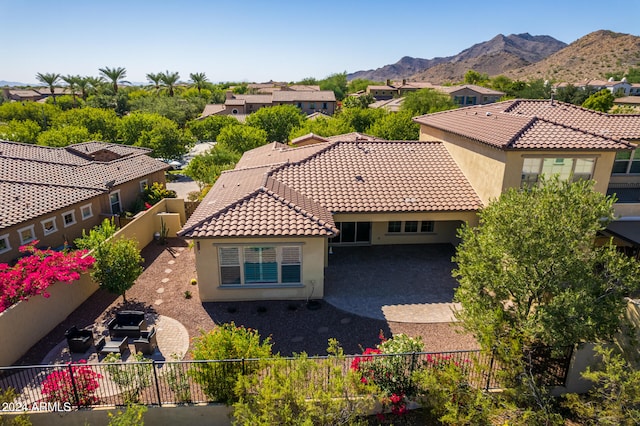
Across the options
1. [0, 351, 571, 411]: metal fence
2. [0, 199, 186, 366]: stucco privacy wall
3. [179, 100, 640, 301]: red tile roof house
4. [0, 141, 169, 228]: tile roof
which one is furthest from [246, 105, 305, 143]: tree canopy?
[0, 351, 571, 411]: metal fence

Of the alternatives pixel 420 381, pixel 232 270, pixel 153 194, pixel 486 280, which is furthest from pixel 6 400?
pixel 153 194

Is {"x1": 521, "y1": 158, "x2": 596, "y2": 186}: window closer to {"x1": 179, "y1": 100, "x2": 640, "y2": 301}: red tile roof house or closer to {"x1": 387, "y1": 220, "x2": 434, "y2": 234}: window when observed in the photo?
{"x1": 179, "y1": 100, "x2": 640, "y2": 301}: red tile roof house

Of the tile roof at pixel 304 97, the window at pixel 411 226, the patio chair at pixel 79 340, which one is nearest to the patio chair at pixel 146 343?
the patio chair at pixel 79 340

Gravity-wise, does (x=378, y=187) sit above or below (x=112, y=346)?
above

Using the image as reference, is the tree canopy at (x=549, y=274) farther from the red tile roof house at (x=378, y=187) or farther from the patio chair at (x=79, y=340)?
the patio chair at (x=79, y=340)

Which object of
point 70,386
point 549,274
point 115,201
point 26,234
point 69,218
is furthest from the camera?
point 115,201

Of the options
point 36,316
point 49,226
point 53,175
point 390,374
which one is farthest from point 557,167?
point 53,175

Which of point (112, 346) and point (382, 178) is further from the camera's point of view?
point (382, 178)

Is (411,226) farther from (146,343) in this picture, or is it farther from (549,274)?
(146,343)
